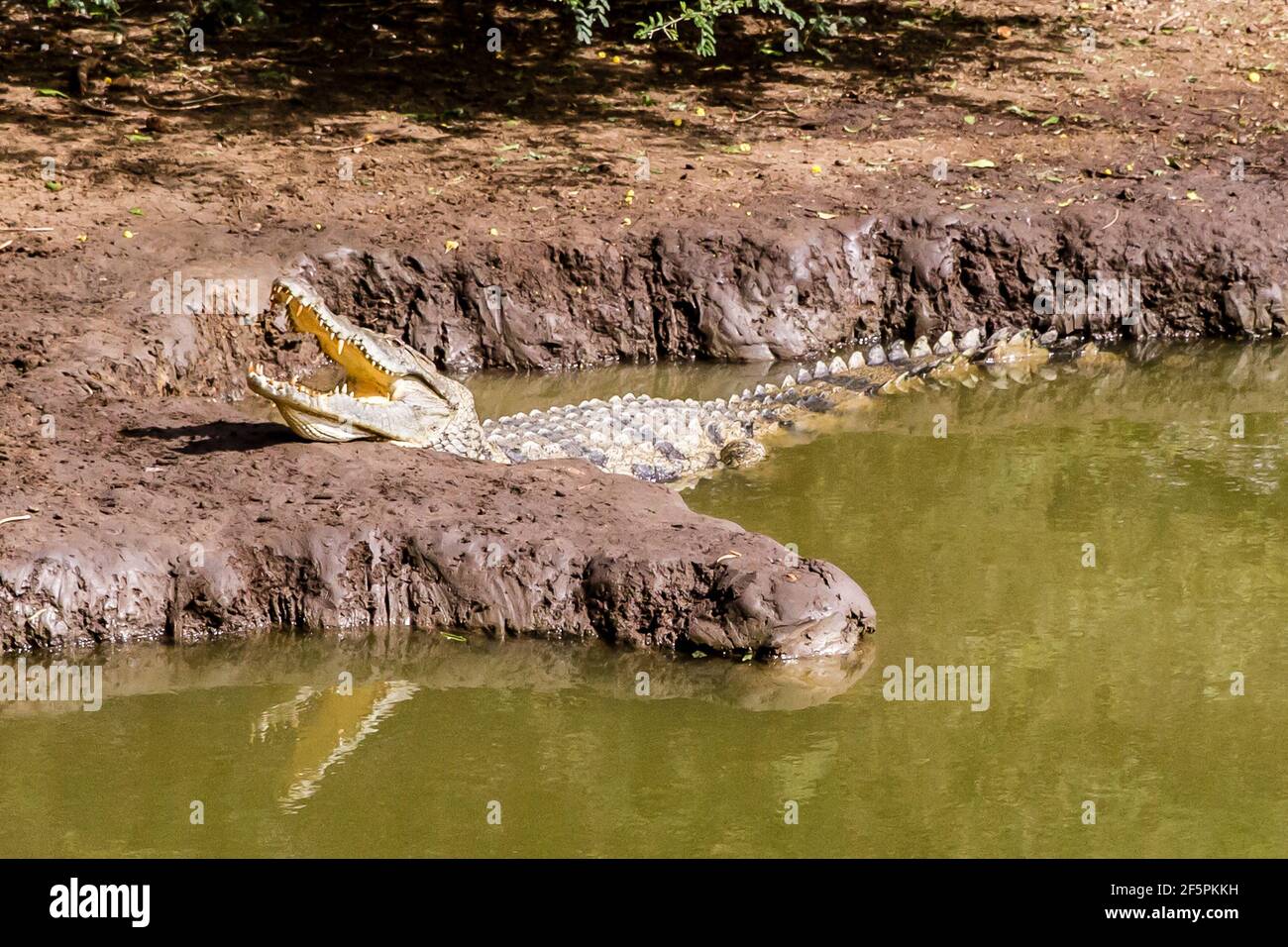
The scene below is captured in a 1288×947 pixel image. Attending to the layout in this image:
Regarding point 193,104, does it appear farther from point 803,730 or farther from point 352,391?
point 803,730

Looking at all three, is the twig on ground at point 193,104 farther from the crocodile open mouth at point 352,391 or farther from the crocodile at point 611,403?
the crocodile open mouth at point 352,391

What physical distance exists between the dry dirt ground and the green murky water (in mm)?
308

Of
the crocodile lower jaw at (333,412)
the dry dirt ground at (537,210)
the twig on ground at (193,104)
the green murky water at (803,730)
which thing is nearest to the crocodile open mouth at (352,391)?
the crocodile lower jaw at (333,412)

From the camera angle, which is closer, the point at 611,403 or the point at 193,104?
the point at 611,403

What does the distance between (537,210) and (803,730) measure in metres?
5.28

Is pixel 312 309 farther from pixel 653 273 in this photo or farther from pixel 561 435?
pixel 653 273

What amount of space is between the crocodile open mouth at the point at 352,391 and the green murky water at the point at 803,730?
113cm

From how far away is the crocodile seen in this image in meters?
6.66

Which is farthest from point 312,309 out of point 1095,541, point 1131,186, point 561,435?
point 1131,186

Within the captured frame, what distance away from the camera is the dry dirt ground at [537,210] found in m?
6.14

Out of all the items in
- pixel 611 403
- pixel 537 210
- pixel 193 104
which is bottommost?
pixel 611 403

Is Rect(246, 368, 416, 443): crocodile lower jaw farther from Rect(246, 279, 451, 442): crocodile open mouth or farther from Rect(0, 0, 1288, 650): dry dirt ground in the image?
Rect(0, 0, 1288, 650): dry dirt ground

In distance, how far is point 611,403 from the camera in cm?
804

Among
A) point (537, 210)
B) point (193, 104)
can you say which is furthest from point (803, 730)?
point (193, 104)
